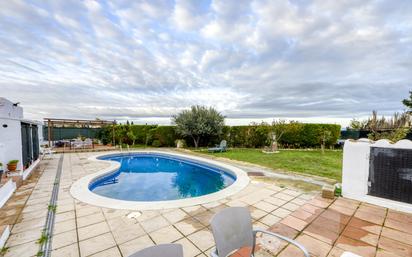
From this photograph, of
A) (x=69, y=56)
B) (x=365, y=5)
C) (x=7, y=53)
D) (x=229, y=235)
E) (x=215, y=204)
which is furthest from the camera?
(x=69, y=56)


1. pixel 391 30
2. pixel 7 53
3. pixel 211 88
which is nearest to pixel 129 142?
pixel 211 88

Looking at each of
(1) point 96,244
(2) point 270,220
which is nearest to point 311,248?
(2) point 270,220

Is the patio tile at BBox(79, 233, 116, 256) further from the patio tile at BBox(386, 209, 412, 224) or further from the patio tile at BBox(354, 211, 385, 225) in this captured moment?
the patio tile at BBox(386, 209, 412, 224)

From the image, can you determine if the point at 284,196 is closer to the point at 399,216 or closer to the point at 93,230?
the point at 399,216

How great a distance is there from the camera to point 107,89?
14727 mm

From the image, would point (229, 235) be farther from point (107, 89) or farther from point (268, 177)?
point (107, 89)

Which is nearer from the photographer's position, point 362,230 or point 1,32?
point 362,230

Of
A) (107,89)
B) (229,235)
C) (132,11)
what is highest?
(132,11)

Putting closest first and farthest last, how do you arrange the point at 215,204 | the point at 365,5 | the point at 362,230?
the point at 362,230 → the point at 215,204 → the point at 365,5

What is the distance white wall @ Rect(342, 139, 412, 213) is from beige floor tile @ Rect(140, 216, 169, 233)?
4.64 m

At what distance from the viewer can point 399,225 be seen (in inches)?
131

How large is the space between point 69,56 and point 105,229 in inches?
358

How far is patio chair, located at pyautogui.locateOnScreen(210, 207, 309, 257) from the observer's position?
64.6 inches

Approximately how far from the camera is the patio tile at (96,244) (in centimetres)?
265
